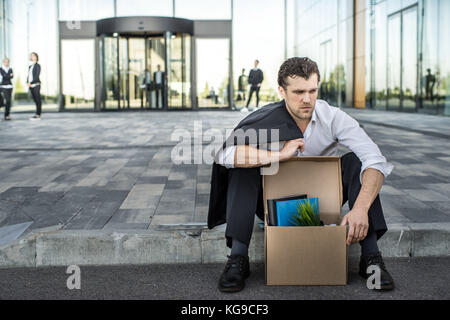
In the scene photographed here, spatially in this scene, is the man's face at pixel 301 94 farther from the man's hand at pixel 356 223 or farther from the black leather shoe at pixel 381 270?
the black leather shoe at pixel 381 270

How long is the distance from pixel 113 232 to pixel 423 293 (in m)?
1.81

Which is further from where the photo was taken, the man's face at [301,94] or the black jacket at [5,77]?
the black jacket at [5,77]

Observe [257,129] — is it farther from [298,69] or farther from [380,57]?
[380,57]

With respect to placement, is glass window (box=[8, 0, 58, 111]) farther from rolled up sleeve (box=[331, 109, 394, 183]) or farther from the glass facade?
rolled up sleeve (box=[331, 109, 394, 183])

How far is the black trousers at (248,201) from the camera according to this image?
2.95 metres

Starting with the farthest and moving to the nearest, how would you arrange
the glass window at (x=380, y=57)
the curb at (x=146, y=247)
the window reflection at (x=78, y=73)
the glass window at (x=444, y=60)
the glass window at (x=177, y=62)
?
1. the window reflection at (x=78, y=73)
2. the glass window at (x=177, y=62)
3. the glass window at (x=380, y=57)
4. the glass window at (x=444, y=60)
5. the curb at (x=146, y=247)

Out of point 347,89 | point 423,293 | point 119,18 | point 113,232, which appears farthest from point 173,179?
point 347,89

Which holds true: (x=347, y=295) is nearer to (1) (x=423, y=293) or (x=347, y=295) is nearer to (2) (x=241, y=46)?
(1) (x=423, y=293)

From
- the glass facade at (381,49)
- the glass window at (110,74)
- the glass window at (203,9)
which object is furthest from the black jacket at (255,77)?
the glass window at (110,74)

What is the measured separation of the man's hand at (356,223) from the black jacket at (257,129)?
52 centimetres

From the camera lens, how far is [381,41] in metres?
19.6

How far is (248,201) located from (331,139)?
64 centimetres

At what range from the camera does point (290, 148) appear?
117 inches
